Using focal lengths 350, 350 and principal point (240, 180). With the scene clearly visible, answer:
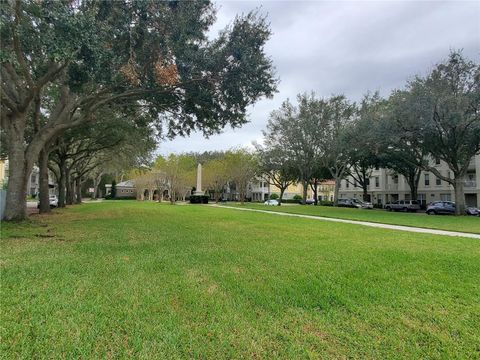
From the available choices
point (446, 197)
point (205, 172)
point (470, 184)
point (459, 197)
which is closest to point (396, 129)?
point (459, 197)

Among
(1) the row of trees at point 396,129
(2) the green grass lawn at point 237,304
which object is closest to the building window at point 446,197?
(1) the row of trees at point 396,129

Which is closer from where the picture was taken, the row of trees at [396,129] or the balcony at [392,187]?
the row of trees at [396,129]

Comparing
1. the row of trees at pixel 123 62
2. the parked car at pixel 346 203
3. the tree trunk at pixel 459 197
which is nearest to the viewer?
the row of trees at pixel 123 62

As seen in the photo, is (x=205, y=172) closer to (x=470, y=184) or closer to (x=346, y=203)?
(x=346, y=203)

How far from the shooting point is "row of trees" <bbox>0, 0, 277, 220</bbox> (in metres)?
8.98

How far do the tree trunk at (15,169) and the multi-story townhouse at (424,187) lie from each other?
37.7m

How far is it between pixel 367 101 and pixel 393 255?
1248 inches

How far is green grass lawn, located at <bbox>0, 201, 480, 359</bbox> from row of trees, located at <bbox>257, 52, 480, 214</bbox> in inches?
875

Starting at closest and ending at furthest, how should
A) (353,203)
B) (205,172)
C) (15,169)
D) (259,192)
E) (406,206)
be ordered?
(15,169), (406,206), (353,203), (205,172), (259,192)

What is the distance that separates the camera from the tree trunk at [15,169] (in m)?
13.4

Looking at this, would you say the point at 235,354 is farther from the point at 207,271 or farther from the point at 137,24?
the point at 137,24

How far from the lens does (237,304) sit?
470cm

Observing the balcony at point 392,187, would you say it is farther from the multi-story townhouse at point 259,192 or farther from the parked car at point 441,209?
the multi-story townhouse at point 259,192

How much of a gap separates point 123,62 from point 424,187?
5187cm
